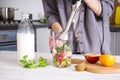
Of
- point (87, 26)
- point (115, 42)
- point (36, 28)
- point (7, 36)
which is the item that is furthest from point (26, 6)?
point (87, 26)

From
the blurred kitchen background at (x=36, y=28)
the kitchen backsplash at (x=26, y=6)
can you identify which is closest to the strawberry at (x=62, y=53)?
the blurred kitchen background at (x=36, y=28)

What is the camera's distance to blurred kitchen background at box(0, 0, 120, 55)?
2.71 metres

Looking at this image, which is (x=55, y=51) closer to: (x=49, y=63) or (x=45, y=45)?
(x=49, y=63)

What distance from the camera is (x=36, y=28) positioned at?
10.1 feet

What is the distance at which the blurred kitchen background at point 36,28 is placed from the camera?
8.91 ft

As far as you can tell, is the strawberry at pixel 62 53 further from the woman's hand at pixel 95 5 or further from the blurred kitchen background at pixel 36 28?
the blurred kitchen background at pixel 36 28

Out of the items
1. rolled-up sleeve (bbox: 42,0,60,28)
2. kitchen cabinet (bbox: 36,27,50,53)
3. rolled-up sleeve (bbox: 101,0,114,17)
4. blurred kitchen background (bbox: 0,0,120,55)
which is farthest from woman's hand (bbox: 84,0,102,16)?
kitchen cabinet (bbox: 36,27,50,53)

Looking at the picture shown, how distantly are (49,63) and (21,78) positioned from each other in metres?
0.28

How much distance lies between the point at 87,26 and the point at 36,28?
5.15 ft

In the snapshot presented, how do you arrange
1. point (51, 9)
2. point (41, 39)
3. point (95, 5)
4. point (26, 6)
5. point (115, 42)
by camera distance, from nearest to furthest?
point (95, 5)
point (51, 9)
point (115, 42)
point (41, 39)
point (26, 6)

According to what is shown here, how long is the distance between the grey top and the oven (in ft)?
4.14

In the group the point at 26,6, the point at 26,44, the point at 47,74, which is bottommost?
the point at 47,74

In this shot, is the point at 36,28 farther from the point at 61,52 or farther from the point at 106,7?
the point at 61,52

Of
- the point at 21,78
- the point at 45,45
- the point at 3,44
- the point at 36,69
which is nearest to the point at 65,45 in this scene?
the point at 36,69
